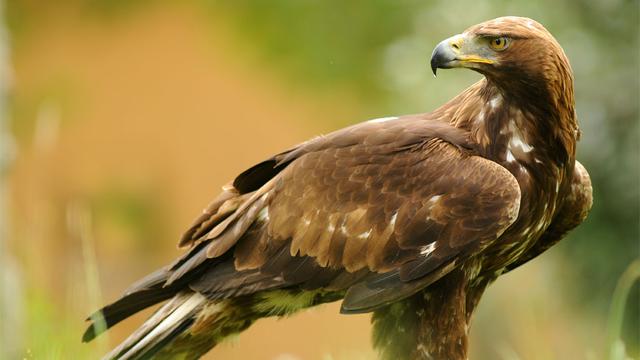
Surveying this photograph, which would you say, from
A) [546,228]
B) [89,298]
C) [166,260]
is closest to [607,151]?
[546,228]

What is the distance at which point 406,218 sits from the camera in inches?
213

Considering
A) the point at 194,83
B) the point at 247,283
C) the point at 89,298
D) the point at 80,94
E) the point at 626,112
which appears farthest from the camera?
the point at 194,83

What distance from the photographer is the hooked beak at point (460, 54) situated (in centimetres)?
531

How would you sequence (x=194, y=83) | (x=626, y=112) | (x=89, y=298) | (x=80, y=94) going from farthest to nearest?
1. (x=194, y=83)
2. (x=80, y=94)
3. (x=626, y=112)
4. (x=89, y=298)

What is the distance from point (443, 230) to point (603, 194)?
4.86 metres

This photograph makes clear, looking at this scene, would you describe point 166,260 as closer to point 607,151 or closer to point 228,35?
point 228,35

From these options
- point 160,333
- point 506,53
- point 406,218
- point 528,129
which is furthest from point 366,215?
point 160,333

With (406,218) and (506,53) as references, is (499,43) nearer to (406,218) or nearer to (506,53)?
(506,53)

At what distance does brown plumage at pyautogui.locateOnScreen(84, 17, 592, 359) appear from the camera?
17.4ft

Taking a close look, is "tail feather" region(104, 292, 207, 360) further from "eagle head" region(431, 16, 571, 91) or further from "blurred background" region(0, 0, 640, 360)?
"blurred background" region(0, 0, 640, 360)

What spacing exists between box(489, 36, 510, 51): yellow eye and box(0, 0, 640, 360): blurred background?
4.14 m

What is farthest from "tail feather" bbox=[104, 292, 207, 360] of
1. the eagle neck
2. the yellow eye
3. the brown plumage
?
the yellow eye

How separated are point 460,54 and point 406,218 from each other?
659mm

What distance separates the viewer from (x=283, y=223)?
18.4 feet
